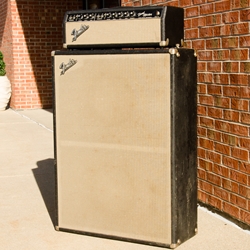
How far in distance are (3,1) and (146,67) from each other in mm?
9207

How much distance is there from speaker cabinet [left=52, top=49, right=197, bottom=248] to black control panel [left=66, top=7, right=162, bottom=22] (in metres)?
0.20

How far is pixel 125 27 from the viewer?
3.42 meters

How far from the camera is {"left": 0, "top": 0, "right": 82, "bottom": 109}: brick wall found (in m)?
11.2

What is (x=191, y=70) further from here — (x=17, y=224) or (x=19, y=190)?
(x=19, y=190)

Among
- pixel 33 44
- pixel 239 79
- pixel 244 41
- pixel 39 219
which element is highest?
pixel 33 44

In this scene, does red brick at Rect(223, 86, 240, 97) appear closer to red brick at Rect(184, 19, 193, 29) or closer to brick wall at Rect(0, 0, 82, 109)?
red brick at Rect(184, 19, 193, 29)

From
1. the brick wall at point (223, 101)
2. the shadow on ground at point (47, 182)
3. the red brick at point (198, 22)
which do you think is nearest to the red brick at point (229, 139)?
the brick wall at point (223, 101)

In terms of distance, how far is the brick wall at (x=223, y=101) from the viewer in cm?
375

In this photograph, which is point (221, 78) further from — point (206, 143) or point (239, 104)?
point (206, 143)

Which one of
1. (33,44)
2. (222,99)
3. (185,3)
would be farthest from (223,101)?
(33,44)

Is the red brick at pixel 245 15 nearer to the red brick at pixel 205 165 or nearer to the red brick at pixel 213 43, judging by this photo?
the red brick at pixel 213 43

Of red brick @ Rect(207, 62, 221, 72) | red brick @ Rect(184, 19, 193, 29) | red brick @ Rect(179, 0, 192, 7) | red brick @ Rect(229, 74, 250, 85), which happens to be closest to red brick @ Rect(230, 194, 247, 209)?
red brick @ Rect(229, 74, 250, 85)

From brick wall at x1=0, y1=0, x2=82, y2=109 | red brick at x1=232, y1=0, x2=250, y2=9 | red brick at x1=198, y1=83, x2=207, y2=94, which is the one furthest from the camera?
brick wall at x1=0, y1=0, x2=82, y2=109

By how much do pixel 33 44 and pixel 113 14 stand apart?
809 cm
